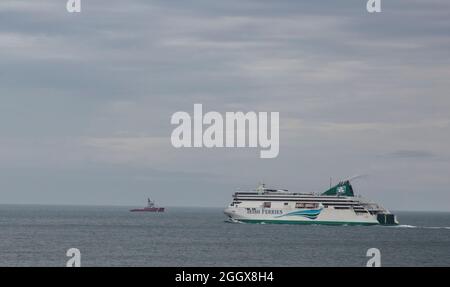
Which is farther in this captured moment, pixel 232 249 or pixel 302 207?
pixel 302 207

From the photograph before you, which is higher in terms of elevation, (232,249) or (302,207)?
(302,207)

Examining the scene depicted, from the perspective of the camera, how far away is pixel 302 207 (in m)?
151

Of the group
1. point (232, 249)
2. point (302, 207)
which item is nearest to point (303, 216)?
point (302, 207)

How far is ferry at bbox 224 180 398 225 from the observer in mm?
150625

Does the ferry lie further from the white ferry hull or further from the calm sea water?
the calm sea water

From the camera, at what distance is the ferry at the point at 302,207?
15062 centimetres

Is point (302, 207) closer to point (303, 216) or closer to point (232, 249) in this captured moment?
point (303, 216)

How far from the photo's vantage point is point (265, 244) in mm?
104000

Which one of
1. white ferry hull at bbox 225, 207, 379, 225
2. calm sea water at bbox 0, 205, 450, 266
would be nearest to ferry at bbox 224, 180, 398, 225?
white ferry hull at bbox 225, 207, 379, 225

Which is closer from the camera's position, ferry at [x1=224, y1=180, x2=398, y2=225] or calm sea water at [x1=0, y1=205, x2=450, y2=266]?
calm sea water at [x1=0, y1=205, x2=450, y2=266]
